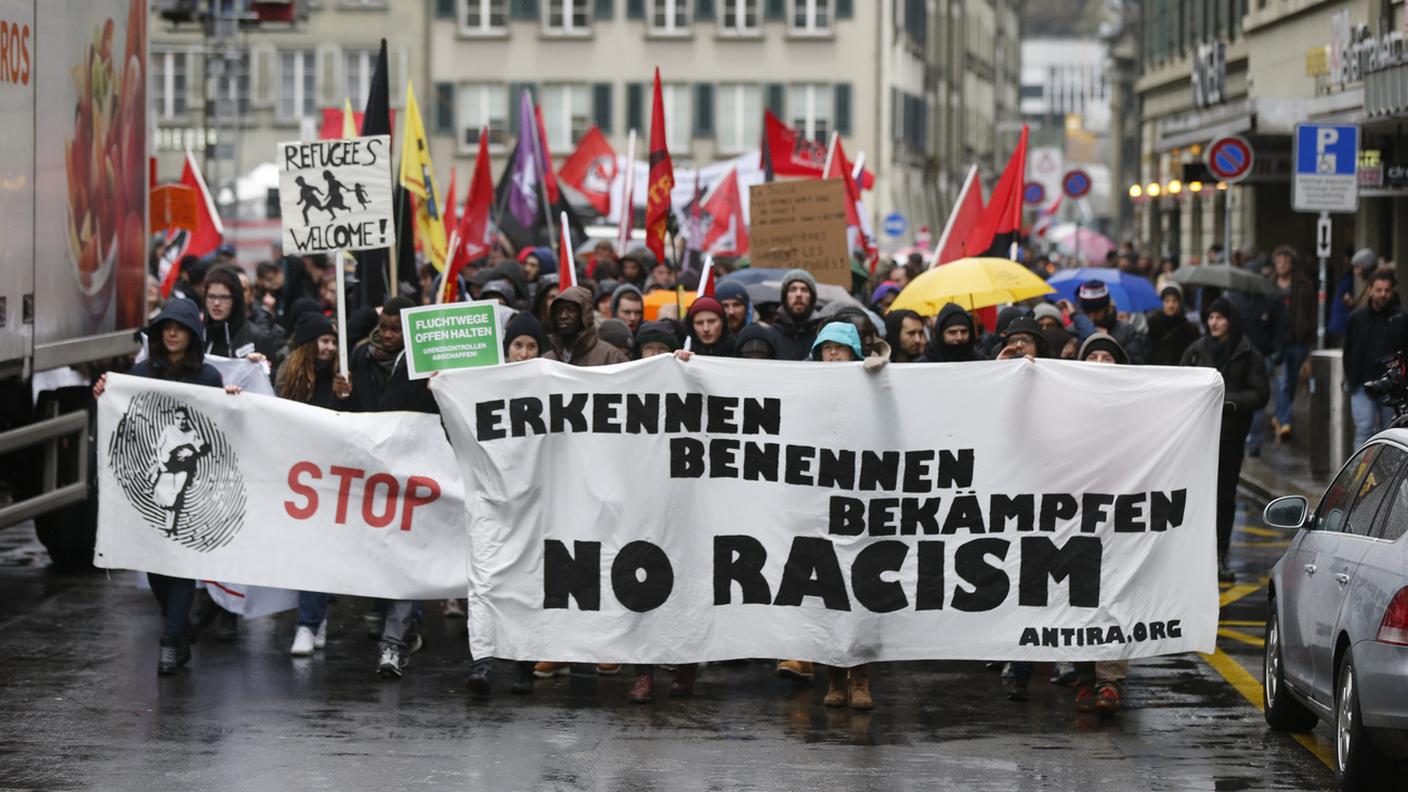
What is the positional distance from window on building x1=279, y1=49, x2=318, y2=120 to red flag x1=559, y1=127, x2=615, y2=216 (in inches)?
1285

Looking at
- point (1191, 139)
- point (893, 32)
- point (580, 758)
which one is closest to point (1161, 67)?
point (893, 32)

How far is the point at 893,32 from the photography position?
67.8 m

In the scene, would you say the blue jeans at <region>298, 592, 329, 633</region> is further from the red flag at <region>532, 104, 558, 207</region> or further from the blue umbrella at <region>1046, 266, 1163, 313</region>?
the red flag at <region>532, 104, 558, 207</region>

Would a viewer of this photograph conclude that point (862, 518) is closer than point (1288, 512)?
No

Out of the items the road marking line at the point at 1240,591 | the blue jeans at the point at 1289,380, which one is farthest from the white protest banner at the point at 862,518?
the blue jeans at the point at 1289,380

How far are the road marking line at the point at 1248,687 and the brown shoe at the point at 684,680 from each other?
259 cm

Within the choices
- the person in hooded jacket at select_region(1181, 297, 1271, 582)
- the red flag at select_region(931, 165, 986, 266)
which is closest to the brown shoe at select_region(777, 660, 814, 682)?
the person in hooded jacket at select_region(1181, 297, 1271, 582)

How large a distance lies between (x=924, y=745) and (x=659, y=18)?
188ft

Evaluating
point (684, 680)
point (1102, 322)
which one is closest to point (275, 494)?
point (684, 680)

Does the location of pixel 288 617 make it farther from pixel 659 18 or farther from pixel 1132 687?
pixel 659 18

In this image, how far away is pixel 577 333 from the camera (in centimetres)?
1244

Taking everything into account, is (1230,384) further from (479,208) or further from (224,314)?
(479,208)

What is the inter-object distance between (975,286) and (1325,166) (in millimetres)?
6701

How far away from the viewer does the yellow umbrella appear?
52.8 ft
